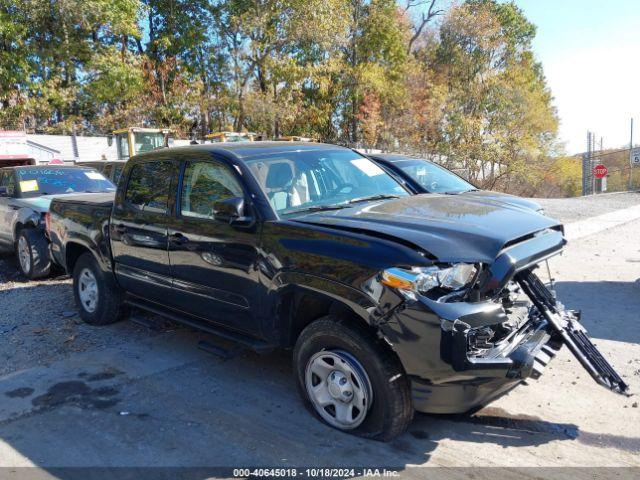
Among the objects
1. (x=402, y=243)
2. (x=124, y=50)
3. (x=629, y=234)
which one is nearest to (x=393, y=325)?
(x=402, y=243)

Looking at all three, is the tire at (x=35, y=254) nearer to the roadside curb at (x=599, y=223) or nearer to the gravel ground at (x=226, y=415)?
the gravel ground at (x=226, y=415)

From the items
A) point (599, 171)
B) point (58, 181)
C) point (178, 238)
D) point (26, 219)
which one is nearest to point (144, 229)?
point (178, 238)

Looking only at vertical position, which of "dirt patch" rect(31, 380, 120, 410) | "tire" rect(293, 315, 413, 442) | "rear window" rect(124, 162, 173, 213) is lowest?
"dirt patch" rect(31, 380, 120, 410)

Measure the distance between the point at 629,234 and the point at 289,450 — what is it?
1095 cm

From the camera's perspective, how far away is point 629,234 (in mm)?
11742

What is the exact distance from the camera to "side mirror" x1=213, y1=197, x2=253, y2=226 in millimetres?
3701

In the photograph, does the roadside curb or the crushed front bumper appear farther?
the roadside curb

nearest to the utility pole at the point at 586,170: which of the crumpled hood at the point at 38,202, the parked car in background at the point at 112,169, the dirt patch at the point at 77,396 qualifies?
the parked car in background at the point at 112,169

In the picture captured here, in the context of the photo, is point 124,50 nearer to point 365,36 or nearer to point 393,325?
point 365,36

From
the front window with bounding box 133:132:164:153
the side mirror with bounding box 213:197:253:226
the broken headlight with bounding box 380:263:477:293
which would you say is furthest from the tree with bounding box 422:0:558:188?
the broken headlight with bounding box 380:263:477:293

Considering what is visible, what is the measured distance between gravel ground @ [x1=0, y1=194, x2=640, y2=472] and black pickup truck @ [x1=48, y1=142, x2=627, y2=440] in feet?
1.11

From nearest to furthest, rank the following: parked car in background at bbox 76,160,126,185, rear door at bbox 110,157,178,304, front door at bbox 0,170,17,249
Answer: rear door at bbox 110,157,178,304 → front door at bbox 0,170,17,249 → parked car in background at bbox 76,160,126,185

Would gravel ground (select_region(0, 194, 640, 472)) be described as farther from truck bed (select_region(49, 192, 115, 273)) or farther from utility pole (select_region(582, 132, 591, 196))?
utility pole (select_region(582, 132, 591, 196))

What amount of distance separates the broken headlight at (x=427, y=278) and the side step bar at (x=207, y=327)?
1238 millimetres
